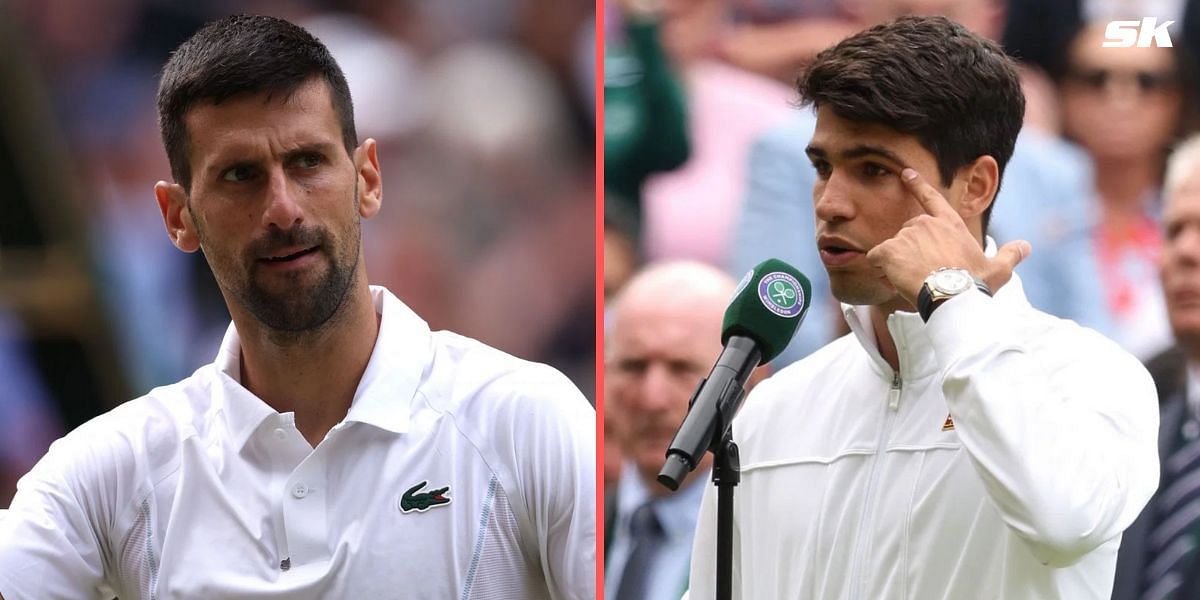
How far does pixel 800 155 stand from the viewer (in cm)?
388

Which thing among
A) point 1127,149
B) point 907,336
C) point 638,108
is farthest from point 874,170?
point 638,108

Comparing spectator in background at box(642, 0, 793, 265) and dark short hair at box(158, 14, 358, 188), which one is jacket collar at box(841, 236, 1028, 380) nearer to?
dark short hair at box(158, 14, 358, 188)

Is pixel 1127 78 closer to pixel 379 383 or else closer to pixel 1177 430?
pixel 1177 430

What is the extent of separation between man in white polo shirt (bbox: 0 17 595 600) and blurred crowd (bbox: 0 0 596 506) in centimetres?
190

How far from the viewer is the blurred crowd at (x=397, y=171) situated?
4.48 m

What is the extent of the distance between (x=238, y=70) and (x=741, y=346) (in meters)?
0.95

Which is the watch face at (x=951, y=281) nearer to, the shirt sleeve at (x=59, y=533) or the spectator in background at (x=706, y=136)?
the shirt sleeve at (x=59, y=533)

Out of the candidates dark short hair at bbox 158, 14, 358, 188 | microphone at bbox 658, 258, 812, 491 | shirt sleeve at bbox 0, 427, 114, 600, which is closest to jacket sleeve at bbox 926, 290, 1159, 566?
microphone at bbox 658, 258, 812, 491

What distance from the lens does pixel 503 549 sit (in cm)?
246

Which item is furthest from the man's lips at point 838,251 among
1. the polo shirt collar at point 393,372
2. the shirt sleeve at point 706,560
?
the polo shirt collar at point 393,372

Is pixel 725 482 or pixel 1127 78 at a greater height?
pixel 1127 78

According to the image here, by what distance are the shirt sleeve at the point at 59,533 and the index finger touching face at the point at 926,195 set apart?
4.41ft

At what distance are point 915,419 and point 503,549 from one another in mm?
680

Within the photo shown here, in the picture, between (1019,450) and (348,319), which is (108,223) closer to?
(348,319)
